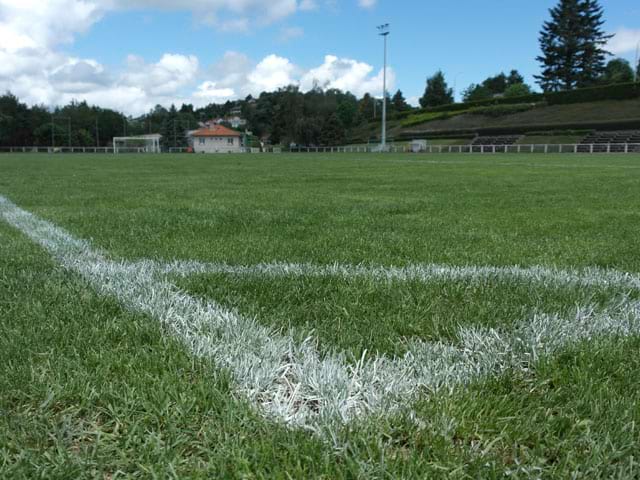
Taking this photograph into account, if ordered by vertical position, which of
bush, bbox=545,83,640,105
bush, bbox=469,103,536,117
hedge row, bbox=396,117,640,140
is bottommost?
hedge row, bbox=396,117,640,140

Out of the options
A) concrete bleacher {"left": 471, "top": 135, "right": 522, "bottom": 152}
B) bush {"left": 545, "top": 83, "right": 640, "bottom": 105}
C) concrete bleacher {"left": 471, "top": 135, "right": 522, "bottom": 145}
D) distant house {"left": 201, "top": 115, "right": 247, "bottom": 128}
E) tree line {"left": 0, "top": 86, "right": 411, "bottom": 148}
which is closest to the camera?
concrete bleacher {"left": 471, "top": 135, "right": 522, "bottom": 152}

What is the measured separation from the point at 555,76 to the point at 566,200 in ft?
277

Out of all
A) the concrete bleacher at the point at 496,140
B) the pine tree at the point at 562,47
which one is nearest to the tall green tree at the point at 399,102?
the pine tree at the point at 562,47

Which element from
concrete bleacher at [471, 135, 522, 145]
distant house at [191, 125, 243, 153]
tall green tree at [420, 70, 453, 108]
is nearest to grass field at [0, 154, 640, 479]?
concrete bleacher at [471, 135, 522, 145]

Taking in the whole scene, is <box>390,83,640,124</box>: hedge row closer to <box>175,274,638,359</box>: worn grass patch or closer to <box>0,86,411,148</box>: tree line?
<box>0,86,411,148</box>: tree line

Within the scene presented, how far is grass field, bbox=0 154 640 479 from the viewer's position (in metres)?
1.23

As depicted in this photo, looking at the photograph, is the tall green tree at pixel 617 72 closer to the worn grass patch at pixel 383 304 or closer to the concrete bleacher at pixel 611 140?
the concrete bleacher at pixel 611 140

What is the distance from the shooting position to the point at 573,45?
77250 millimetres

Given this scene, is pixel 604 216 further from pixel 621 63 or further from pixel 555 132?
pixel 621 63

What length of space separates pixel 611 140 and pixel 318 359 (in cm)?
5410

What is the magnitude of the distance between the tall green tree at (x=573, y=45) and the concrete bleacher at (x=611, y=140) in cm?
3340

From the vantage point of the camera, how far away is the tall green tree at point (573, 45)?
252 feet

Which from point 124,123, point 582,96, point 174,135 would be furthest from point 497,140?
point 124,123

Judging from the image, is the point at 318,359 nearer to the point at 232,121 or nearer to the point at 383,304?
the point at 383,304
